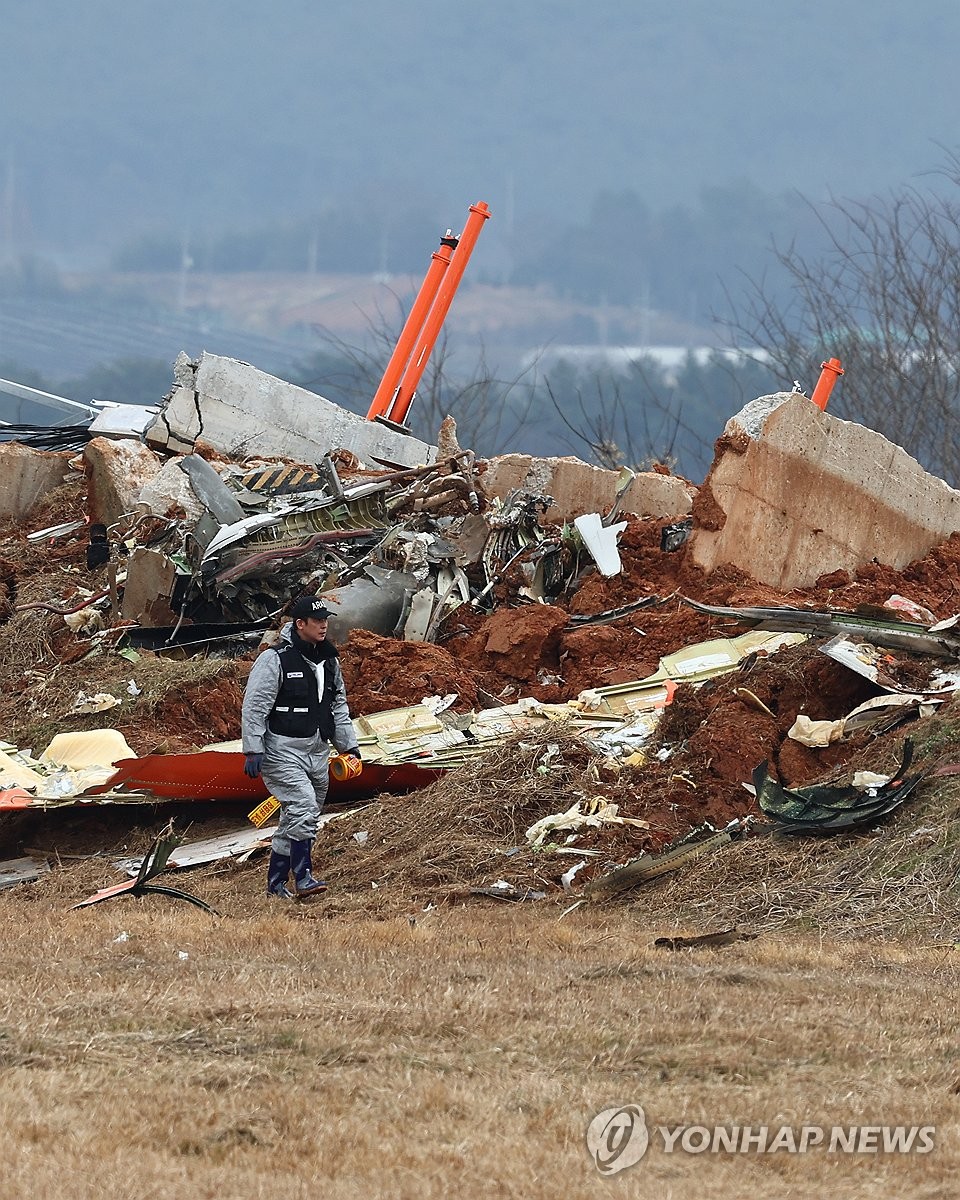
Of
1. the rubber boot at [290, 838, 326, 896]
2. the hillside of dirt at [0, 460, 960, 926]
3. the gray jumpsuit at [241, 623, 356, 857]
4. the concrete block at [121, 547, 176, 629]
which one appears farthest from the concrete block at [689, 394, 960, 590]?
the rubber boot at [290, 838, 326, 896]

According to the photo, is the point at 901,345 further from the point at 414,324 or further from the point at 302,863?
the point at 302,863

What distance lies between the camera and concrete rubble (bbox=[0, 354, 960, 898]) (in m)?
10.2

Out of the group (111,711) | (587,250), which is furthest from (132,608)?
(587,250)

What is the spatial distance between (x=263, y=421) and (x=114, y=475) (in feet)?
8.23

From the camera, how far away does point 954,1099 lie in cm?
470

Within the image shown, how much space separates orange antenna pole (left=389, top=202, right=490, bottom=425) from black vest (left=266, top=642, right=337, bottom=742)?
11364 millimetres

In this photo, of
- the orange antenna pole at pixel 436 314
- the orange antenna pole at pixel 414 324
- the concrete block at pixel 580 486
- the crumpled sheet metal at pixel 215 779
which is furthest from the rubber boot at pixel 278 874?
the orange antenna pole at pixel 436 314

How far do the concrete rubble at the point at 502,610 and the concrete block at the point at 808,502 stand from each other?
0.02 metres

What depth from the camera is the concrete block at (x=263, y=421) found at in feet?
60.5

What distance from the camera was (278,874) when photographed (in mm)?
9062

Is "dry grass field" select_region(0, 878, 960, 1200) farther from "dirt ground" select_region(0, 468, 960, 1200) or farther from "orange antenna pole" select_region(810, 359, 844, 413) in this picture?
"orange antenna pole" select_region(810, 359, 844, 413)

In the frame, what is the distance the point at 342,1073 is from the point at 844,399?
1348 inches

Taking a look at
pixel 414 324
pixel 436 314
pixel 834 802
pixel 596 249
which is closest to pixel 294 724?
pixel 834 802

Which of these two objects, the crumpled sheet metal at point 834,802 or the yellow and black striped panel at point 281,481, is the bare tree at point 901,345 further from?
the crumpled sheet metal at point 834,802
